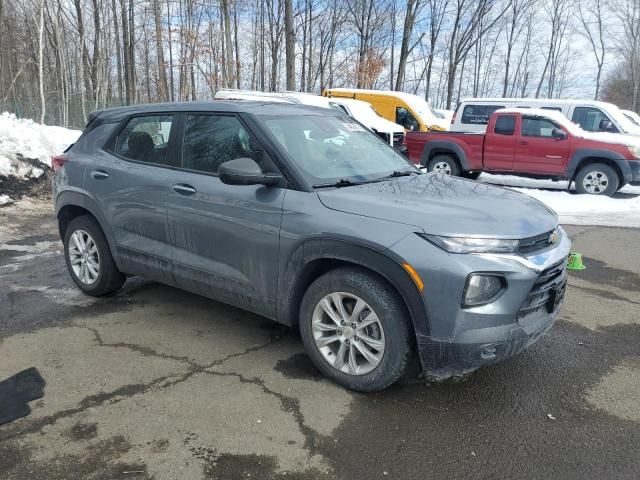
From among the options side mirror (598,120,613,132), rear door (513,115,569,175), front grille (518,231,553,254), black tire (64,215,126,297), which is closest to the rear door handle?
black tire (64,215,126,297)

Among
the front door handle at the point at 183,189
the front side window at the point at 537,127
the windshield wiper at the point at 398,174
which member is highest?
the front side window at the point at 537,127

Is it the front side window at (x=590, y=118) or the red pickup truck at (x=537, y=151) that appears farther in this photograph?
the front side window at (x=590, y=118)

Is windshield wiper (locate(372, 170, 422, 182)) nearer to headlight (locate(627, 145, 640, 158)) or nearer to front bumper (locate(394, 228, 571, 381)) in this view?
front bumper (locate(394, 228, 571, 381))

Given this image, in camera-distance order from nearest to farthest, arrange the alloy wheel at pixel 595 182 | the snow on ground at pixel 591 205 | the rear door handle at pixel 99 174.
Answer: the rear door handle at pixel 99 174, the snow on ground at pixel 591 205, the alloy wheel at pixel 595 182

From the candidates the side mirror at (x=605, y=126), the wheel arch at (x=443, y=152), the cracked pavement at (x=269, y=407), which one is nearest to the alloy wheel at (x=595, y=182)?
the side mirror at (x=605, y=126)

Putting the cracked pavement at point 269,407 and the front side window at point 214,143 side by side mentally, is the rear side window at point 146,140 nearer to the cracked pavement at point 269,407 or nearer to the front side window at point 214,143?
the front side window at point 214,143

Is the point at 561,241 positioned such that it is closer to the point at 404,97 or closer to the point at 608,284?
the point at 608,284

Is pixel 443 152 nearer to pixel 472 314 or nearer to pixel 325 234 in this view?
pixel 325 234

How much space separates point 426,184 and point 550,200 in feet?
26.8

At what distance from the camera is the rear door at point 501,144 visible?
12121 millimetres

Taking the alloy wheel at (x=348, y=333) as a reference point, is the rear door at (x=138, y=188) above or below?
above

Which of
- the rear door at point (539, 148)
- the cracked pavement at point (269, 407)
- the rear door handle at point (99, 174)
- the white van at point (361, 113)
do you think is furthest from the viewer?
the white van at point (361, 113)

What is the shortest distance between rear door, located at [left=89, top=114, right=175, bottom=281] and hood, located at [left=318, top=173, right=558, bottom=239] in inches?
58.6

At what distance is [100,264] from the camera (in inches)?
180
